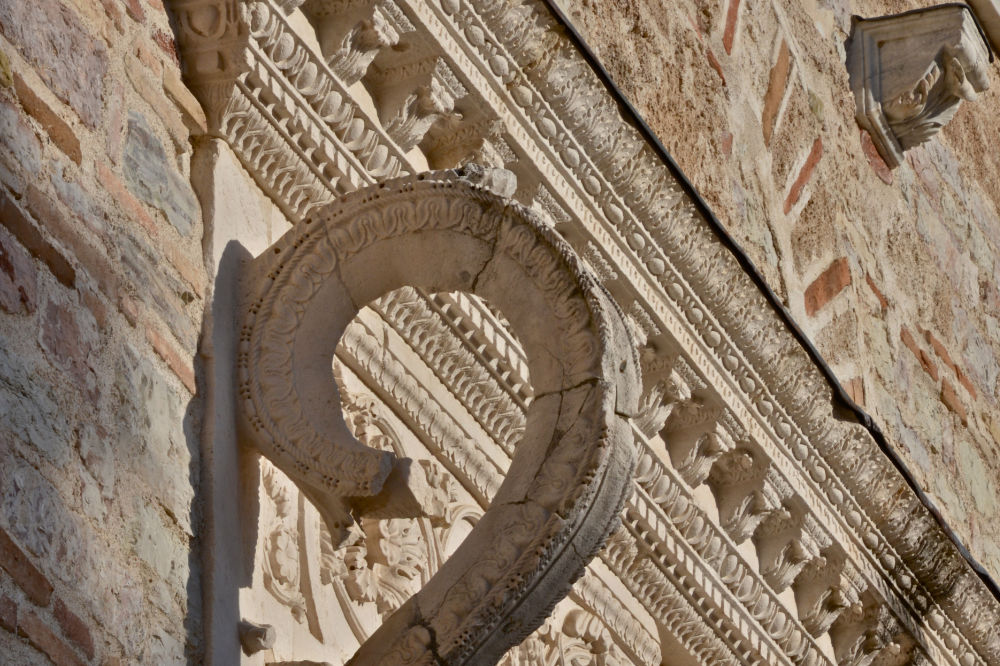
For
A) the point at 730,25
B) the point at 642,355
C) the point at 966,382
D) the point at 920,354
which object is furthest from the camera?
the point at 966,382

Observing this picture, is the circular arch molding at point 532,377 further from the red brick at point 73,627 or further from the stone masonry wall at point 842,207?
the stone masonry wall at point 842,207

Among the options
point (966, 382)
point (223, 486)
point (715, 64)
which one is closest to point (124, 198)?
point (223, 486)

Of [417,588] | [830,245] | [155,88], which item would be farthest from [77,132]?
[830,245]

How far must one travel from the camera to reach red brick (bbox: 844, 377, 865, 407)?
6059mm

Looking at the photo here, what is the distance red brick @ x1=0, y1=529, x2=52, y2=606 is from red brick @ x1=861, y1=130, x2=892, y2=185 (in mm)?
4523

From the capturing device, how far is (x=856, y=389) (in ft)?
20.1

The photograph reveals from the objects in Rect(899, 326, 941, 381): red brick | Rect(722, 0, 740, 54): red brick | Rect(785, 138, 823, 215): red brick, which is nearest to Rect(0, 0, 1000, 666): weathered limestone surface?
Rect(722, 0, 740, 54): red brick

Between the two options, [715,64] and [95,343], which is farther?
[715,64]

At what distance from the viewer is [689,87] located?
550cm

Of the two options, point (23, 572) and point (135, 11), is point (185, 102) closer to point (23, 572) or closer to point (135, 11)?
point (135, 11)

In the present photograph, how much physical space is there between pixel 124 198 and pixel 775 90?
3.34 meters

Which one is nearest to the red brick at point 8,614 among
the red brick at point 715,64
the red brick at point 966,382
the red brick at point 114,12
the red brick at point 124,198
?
the red brick at point 124,198

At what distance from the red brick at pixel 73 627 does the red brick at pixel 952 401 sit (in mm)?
4452

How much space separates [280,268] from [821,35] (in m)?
3.65
